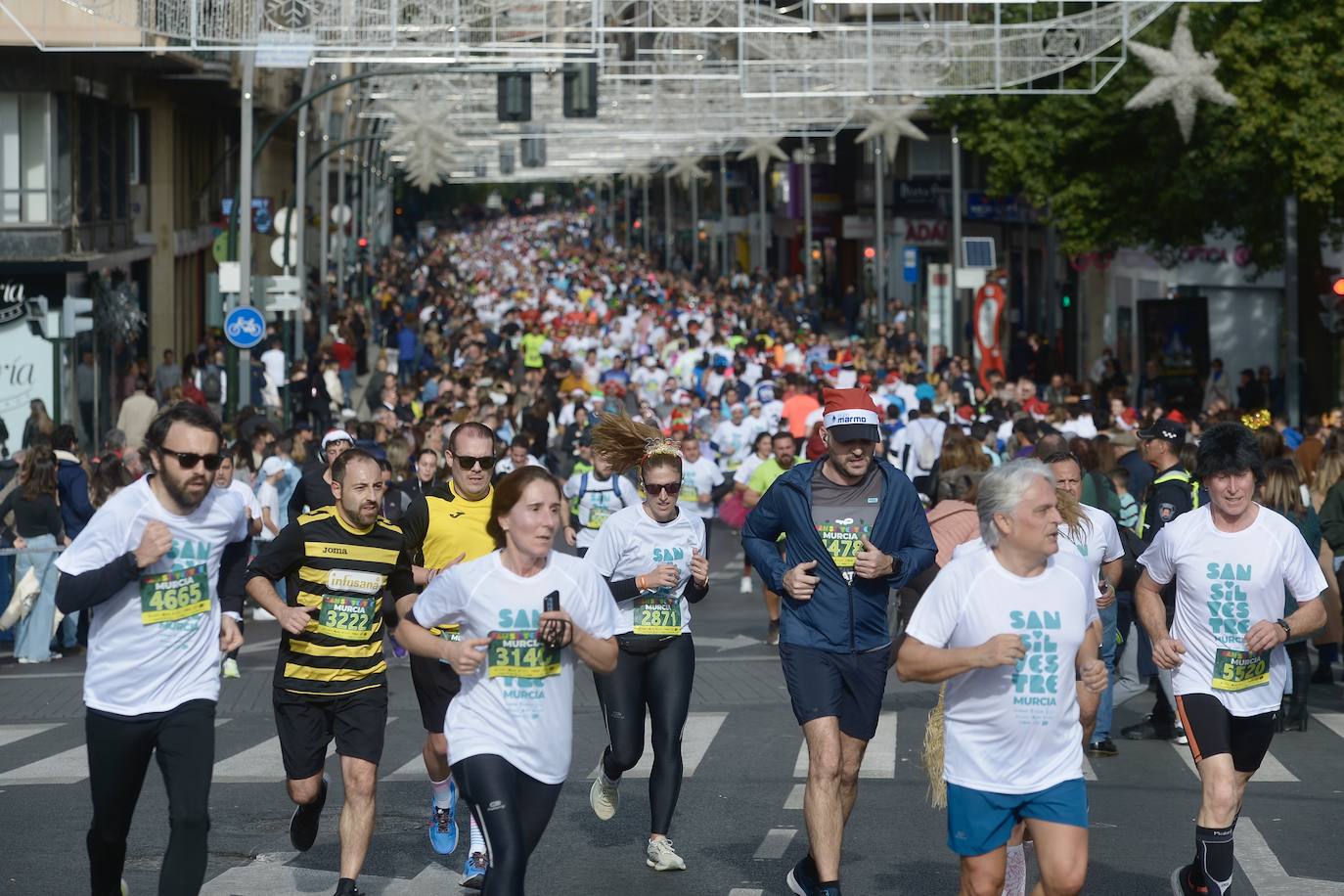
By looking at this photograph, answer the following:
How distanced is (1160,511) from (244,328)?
18904mm

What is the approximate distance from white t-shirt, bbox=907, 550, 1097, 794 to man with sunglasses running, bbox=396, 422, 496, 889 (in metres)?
2.77

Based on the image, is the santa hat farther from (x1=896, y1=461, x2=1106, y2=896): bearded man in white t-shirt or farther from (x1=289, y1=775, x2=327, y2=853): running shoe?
(x1=289, y1=775, x2=327, y2=853): running shoe

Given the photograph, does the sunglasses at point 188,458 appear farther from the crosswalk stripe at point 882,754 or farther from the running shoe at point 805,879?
the crosswalk stripe at point 882,754

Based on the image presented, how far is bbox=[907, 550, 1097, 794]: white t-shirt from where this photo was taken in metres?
6.51

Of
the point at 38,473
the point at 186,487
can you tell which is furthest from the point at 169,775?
the point at 38,473

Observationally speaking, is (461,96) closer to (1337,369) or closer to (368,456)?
(1337,369)

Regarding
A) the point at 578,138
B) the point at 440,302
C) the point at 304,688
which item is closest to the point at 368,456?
the point at 304,688

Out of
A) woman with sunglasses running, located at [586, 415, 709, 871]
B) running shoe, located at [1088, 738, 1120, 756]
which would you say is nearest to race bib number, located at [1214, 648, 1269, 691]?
woman with sunglasses running, located at [586, 415, 709, 871]

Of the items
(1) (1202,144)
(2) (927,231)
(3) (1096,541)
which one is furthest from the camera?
(2) (927,231)

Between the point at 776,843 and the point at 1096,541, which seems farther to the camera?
the point at 776,843

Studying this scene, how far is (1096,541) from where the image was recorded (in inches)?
360

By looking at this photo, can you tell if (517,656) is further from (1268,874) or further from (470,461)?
(1268,874)

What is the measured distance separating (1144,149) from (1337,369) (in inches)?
194

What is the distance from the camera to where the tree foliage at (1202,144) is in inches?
1126
